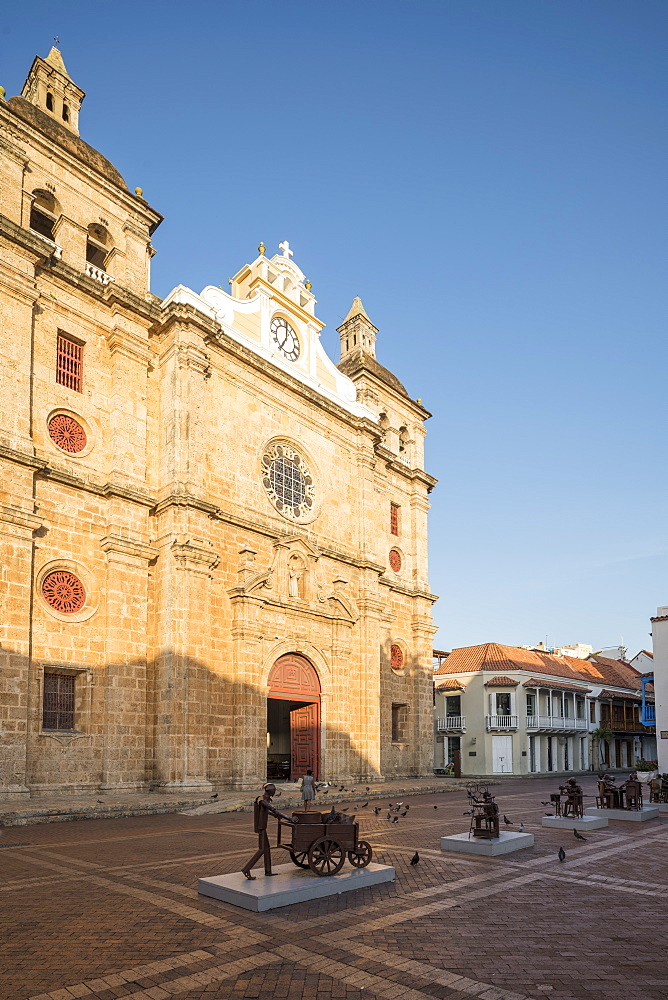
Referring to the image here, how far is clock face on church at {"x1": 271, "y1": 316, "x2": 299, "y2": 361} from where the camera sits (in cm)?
3027

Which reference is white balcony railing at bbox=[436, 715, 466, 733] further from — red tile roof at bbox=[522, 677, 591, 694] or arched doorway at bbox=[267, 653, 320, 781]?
arched doorway at bbox=[267, 653, 320, 781]

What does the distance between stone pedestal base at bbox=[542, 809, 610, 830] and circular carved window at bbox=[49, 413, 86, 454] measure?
16.2m

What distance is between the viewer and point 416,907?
355 inches

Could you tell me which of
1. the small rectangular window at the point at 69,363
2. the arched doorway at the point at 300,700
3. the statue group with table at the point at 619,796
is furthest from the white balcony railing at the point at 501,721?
the small rectangular window at the point at 69,363

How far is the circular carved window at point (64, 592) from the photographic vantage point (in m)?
20.7

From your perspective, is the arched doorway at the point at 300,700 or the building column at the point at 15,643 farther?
the arched doorway at the point at 300,700

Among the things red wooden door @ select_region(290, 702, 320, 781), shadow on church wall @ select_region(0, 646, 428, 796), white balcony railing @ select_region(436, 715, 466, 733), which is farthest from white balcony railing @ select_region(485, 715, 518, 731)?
shadow on church wall @ select_region(0, 646, 428, 796)

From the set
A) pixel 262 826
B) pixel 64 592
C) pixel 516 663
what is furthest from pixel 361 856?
pixel 516 663

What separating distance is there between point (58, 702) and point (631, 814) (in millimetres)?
15016

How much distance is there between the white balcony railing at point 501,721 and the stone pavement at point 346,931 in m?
34.3

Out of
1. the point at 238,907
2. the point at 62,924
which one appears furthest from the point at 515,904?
the point at 62,924

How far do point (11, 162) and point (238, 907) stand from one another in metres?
22.5

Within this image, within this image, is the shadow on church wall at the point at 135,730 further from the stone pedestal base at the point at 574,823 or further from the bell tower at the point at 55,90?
the bell tower at the point at 55,90

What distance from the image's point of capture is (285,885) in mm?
9227
